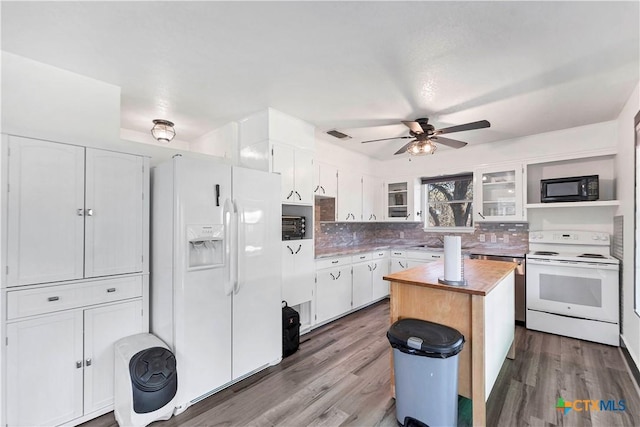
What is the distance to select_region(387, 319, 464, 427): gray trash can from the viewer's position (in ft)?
5.55

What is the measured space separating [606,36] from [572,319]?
287cm

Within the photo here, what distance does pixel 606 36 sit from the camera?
175cm

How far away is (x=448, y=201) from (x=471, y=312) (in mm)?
3286

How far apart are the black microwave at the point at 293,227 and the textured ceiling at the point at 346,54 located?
1180 millimetres

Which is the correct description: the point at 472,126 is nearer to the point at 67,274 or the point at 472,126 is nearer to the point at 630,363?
the point at 630,363

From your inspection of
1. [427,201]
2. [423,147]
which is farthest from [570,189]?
[423,147]

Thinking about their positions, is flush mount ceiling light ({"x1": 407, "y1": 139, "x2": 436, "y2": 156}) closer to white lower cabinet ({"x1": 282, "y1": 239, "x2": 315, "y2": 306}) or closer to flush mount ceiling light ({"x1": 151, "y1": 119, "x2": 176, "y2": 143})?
white lower cabinet ({"x1": 282, "y1": 239, "x2": 315, "y2": 306})

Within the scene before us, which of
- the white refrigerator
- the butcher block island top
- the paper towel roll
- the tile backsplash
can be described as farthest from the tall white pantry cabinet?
the tile backsplash

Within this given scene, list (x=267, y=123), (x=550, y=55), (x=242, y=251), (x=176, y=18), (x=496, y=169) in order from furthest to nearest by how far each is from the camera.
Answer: (x=496, y=169) < (x=267, y=123) < (x=242, y=251) < (x=550, y=55) < (x=176, y=18)

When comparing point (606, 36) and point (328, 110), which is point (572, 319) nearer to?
point (606, 36)

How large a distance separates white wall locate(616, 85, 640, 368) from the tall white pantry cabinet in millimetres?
4165

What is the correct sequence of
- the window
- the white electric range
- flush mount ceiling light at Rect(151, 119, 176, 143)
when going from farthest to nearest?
the window, flush mount ceiling light at Rect(151, 119, 176, 143), the white electric range

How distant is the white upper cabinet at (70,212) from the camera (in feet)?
5.77

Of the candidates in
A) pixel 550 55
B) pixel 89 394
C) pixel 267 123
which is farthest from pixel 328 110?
pixel 89 394
